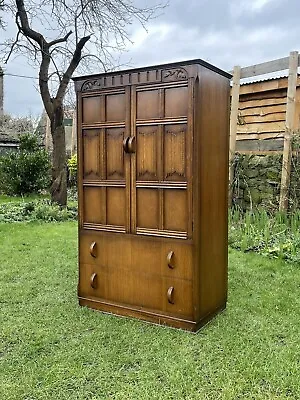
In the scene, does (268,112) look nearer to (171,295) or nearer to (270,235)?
(270,235)

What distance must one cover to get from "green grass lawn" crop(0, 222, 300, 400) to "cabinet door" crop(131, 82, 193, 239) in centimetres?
66

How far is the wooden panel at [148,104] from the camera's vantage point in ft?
7.83

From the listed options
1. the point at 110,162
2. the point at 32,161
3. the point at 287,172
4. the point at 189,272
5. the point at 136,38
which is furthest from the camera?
the point at 32,161

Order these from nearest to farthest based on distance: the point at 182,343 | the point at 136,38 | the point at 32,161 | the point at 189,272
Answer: the point at 182,343, the point at 189,272, the point at 136,38, the point at 32,161

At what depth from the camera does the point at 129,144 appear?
248cm

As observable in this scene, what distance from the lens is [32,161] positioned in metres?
8.51

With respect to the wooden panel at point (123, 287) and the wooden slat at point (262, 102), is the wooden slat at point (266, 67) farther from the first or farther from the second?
the wooden panel at point (123, 287)

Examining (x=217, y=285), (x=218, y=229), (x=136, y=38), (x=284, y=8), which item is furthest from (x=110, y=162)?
(x=136, y=38)

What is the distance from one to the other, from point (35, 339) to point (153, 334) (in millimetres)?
685

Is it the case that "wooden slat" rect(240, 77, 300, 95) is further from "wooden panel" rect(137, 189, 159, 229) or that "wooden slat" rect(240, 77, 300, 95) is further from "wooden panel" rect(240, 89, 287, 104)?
"wooden panel" rect(137, 189, 159, 229)

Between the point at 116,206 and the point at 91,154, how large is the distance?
399 mm

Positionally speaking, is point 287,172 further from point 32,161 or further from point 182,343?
point 32,161

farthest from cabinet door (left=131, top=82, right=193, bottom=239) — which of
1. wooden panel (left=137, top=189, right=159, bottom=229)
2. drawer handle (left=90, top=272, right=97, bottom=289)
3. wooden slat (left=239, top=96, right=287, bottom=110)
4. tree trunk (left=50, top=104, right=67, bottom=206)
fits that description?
tree trunk (left=50, top=104, right=67, bottom=206)

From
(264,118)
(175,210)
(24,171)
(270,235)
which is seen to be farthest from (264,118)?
(24,171)
